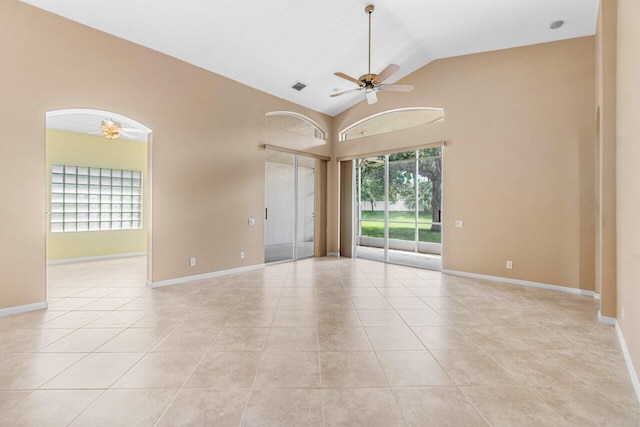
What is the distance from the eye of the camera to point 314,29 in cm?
450

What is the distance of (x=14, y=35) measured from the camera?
3334mm

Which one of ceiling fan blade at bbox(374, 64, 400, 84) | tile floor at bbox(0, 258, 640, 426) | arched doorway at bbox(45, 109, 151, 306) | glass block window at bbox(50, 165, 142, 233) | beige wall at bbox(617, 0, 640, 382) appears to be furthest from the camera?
glass block window at bbox(50, 165, 142, 233)

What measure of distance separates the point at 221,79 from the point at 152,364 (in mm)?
4779

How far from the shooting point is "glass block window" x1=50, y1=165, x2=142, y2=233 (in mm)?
6586

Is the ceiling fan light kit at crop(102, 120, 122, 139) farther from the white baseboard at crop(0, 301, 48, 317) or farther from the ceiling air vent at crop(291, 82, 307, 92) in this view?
the ceiling air vent at crop(291, 82, 307, 92)

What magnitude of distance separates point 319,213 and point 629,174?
19.0 feet

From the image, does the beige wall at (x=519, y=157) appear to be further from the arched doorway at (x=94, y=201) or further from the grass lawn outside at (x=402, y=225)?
the arched doorway at (x=94, y=201)

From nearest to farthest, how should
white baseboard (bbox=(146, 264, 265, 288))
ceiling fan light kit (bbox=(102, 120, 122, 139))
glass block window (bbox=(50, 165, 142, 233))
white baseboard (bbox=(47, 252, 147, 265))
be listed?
white baseboard (bbox=(146, 264, 265, 288)) → ceiling fan light kit (bbox=(102, 120, 122, 139)) → white baseboard (bbox=(47, 252, 147, 265)) → glass block window (bbox=(50, 165, 142, 233))

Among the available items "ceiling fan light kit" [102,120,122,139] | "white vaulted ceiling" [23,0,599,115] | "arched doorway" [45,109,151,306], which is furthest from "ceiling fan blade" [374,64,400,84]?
"ceiling fan light kit" [102,120,122,139]

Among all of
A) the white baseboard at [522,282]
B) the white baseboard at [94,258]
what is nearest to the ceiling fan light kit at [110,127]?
the white baseboard at [94,258]

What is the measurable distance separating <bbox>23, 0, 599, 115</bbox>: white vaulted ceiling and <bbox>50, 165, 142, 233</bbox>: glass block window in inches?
170

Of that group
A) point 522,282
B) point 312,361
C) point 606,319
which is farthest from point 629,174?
point 312,361

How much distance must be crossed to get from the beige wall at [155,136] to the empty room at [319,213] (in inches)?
1.1

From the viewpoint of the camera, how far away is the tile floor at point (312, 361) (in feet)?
5.87
